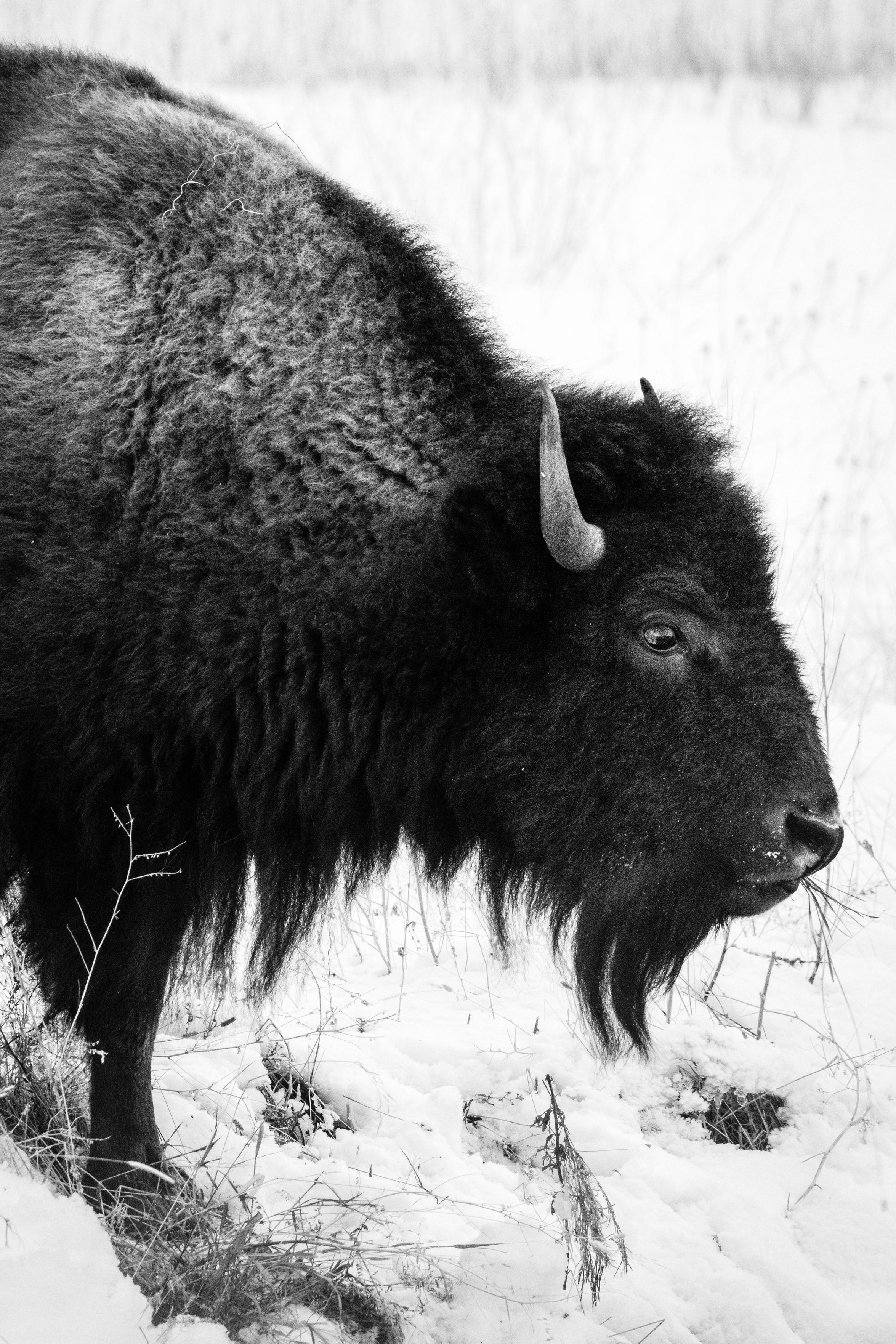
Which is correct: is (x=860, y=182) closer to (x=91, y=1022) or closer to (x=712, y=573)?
(x=712, y=573)

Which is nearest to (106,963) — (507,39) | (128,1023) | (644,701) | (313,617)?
(128,1023)

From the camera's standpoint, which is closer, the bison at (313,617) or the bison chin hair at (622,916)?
the bison at (313,617)

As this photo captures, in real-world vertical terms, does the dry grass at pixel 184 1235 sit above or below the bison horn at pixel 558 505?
below

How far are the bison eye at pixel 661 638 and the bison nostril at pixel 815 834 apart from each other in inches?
17.8

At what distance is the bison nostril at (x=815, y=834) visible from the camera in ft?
8.66

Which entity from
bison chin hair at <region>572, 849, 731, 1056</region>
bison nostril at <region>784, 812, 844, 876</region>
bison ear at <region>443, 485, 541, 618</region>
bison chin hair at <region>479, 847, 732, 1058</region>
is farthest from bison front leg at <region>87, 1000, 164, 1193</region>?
bison nostril at <region>784, 812, 844, 876</region>

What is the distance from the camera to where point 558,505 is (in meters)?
2.62

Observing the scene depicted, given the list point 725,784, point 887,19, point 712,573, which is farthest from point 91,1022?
point 887,19

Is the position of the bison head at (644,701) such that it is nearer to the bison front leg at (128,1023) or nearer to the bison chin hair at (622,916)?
the bison chin hair at (622,916)

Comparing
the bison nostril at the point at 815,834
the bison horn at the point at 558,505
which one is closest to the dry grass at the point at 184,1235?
the bison nostril at the point at 815,834

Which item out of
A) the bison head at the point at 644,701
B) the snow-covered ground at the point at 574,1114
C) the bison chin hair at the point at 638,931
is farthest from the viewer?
the bison chin hair at the point at 638,931

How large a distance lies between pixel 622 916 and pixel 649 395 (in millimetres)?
1269

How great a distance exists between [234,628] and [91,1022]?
986mm

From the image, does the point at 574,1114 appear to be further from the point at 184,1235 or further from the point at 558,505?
the point at 558,505
